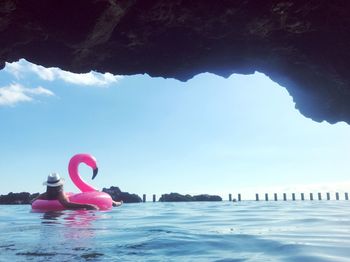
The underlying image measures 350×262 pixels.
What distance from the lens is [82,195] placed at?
12.4m

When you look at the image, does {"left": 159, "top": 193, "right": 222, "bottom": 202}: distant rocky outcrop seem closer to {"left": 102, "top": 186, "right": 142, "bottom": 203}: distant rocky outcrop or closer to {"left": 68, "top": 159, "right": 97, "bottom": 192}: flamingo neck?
{"left": 102, "top": 186, "right": 142, "bottom": 203}: distant rocky outcrop

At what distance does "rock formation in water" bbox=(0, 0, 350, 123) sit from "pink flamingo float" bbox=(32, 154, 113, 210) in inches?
239

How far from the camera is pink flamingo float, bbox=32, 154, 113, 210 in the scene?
1157 cm

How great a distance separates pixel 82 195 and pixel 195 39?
25.6 feet

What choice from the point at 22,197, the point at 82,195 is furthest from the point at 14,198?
the point at 82,195

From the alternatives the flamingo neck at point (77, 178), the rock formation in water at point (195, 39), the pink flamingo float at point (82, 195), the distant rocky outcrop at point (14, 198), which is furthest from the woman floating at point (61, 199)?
the distant rocky outcrop at point (14, 198)

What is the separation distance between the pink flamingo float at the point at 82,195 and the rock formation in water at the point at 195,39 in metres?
6.08

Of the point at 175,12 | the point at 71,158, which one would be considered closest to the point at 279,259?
the point at 175,12

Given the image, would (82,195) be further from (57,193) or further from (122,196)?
(122,196)

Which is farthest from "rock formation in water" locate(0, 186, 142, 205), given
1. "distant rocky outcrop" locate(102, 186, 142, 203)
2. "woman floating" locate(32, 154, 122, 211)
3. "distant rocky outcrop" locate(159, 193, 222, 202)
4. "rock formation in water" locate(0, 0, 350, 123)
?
"rock formation in water" locate(0, 0, 350, 123)

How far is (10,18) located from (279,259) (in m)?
4.80

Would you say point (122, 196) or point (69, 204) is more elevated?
point (69, 204)

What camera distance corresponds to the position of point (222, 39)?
681 cm

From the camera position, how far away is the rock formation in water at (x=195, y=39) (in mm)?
5316
